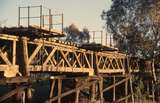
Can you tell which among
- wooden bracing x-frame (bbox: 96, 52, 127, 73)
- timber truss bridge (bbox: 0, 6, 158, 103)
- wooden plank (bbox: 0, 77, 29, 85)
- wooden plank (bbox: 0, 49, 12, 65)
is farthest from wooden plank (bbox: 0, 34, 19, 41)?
wooden bracing x-frame (bbox: 96, 52, 127, 73)

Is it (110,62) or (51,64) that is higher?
(51,64)

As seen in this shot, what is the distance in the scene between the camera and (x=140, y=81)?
141 ft

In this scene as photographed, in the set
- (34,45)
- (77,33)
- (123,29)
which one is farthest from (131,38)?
(77,33)

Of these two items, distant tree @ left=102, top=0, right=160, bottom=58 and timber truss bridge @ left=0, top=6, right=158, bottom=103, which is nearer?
timber truss bridge @ left=0, top=6, right=158, bottom=103

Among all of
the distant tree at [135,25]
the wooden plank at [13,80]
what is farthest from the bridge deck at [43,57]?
the distant tree at [135,25]

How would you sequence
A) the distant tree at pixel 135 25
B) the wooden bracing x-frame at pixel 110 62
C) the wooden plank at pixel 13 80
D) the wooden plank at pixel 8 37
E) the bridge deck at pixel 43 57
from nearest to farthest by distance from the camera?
the wooden plank at pixel 13 80, the wooden plank at pixel 8 37, the bridge deck at pixel 43 57, the wooden bracing x-frame at pixel 110 62, the distant tree at pixel 135 25

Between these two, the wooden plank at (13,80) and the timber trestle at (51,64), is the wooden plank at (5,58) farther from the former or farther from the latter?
the wooden plank at (13,80)

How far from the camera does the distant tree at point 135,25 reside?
45.8m

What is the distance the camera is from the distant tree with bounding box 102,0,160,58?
45812 mm

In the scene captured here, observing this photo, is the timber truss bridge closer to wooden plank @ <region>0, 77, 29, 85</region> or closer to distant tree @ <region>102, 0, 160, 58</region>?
wooden plank @ <region>0, 77, 29, 85</region>

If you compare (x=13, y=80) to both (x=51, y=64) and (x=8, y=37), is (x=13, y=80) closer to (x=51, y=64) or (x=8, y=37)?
(x=8, y=37)

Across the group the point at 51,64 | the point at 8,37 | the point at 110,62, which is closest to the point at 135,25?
the point at 110,62

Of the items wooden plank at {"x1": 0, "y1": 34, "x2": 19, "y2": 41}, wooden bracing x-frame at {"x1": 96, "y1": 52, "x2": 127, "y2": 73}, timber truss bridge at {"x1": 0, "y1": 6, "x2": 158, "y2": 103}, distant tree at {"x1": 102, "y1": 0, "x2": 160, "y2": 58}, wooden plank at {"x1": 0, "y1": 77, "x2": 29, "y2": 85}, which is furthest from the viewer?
distant tree at {"x1": 102, "y1": 0, "x2": 160, "y2": 58}

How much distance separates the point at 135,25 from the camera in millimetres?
47906
